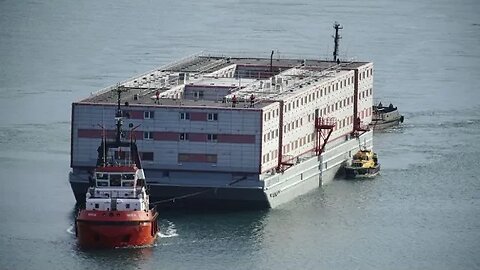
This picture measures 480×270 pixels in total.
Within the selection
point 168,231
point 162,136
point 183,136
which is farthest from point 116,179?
point 183,136

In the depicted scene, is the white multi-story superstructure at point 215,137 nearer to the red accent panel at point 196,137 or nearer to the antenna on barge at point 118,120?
the red accent panel at point 196,137

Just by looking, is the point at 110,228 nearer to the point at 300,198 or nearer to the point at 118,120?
the point at 118,120

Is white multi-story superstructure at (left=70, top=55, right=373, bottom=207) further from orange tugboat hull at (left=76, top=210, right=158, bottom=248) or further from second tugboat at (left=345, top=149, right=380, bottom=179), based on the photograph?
orange tugboat hull at (left=76, top=210, right=158, bottom=248)

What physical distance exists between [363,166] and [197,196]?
11337 mm

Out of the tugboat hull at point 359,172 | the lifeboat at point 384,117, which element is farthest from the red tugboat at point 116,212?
the lifeboat at point 384,117

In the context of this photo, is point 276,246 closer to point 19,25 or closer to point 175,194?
point 175,194

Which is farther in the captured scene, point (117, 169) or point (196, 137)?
point (196, 137)

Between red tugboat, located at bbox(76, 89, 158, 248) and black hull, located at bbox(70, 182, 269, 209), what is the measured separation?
4558mm

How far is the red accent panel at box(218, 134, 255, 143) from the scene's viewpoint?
3642 inches

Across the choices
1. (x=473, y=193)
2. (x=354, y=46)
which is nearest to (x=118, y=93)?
(x=473, y=193)

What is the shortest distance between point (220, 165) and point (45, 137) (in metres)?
15.4

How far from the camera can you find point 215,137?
92.5m

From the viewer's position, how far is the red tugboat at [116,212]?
3374 inches

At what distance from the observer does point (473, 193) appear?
9775cm
